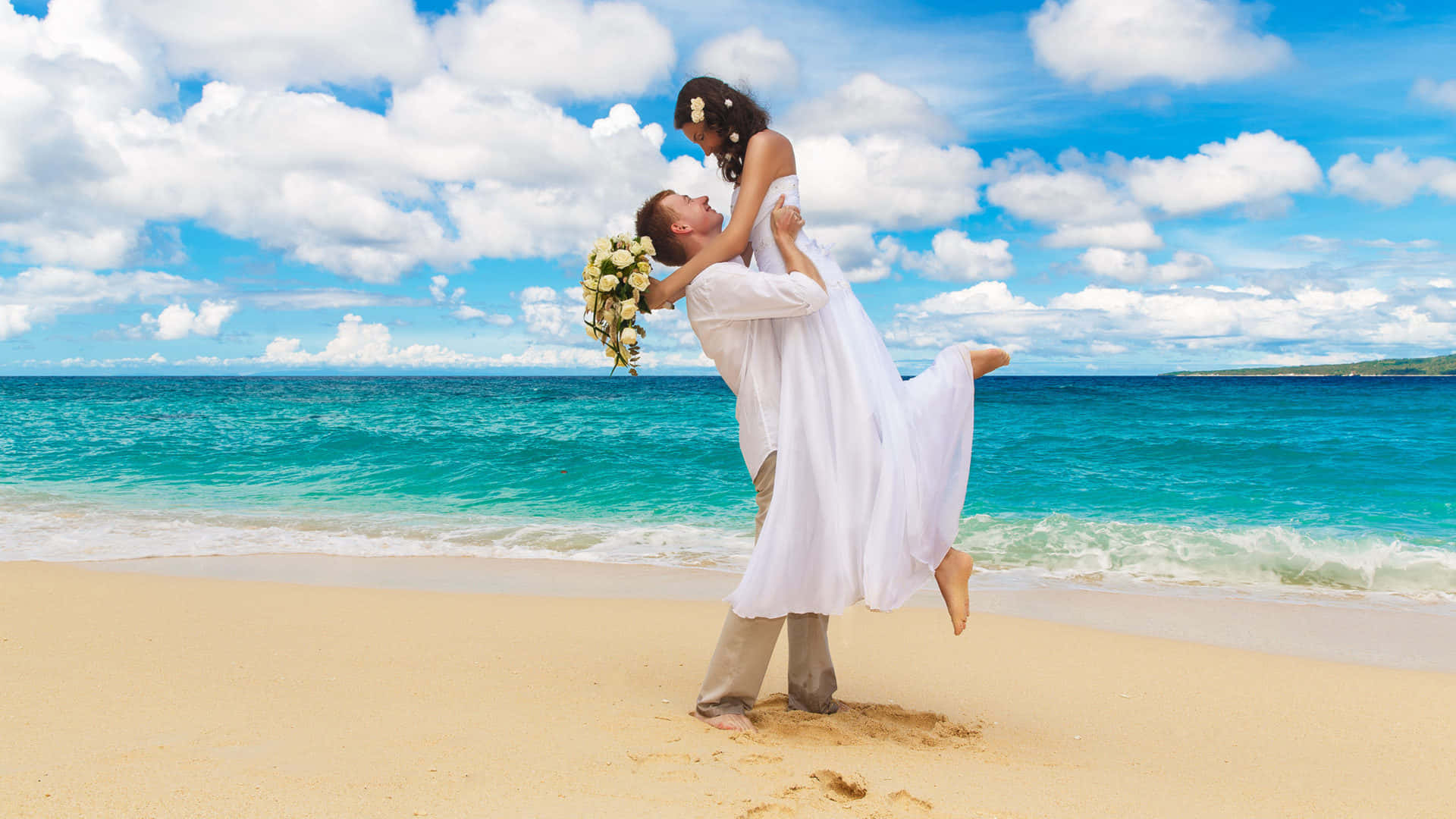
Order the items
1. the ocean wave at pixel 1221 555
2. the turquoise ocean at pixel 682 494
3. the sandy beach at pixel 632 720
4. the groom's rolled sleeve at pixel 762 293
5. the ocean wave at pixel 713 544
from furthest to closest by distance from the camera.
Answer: the turquoise ocean at pixel 682 494 → the ocean wave at pixel 713 544 → the ocean wave at pixel 1221 555 → the groom's rolled sleeve at pixel 762 293 → the sandy beach at pixel 632 720

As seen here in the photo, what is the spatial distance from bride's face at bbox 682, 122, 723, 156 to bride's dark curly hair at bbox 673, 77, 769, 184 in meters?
0.01

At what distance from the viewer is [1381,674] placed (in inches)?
179

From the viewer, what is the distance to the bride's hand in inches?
121

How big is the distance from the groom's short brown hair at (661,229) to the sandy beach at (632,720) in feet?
5.26

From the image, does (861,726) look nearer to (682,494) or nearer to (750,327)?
(750,327)

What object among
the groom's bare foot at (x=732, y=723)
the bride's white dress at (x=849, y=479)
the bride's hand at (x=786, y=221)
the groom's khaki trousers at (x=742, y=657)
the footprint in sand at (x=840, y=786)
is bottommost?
the groom's bare foot at (x=732, y=723)

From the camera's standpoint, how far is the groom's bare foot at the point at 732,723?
319 cm

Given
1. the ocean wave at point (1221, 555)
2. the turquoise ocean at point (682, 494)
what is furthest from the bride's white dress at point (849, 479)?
the ocean wave at point (1221, 555)

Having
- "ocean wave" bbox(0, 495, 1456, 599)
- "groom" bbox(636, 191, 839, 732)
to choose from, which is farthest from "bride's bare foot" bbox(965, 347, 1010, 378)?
"ocean wave" bbox(0, 495, 1456, 599)

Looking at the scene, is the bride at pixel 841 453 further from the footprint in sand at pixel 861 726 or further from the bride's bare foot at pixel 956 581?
the footprint in sand at pixel 861 726

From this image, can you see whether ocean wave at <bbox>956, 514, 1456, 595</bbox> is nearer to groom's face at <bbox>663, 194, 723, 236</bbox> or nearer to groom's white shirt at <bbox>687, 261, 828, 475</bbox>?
groom's white shirt at <bbox>687, 261, 828, 475</bbox>

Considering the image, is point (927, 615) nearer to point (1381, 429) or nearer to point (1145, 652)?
point (1145, 652)

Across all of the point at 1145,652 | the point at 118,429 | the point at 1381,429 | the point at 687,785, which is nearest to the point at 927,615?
the point at 1145,652

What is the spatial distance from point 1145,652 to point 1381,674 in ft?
3.72
